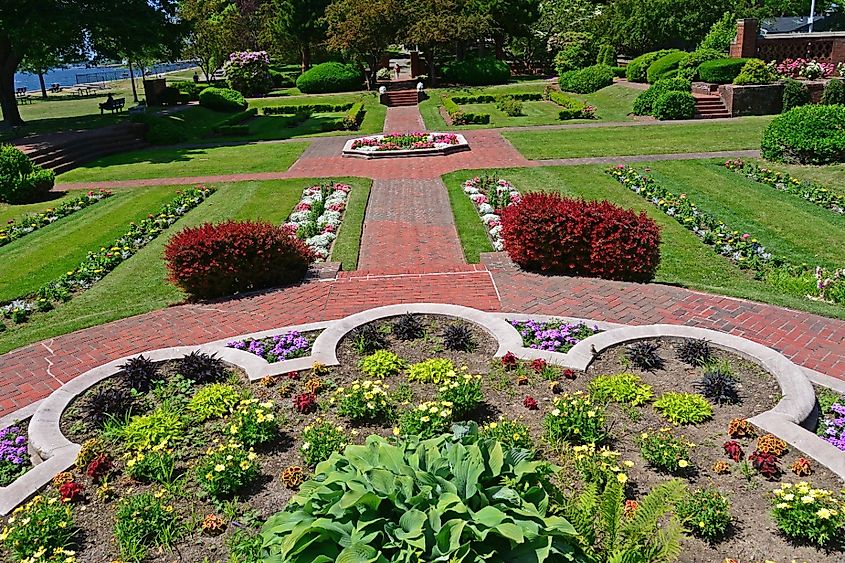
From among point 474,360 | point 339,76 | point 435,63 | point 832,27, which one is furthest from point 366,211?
point 832,27

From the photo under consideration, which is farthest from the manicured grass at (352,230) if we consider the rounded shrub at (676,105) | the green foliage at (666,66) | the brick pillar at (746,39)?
the green foliage at (666,66)

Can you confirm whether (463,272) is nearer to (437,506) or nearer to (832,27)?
(437,506)

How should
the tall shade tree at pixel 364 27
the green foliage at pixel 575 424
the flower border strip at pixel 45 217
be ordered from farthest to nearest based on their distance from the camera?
the tall shade tree at pixel 364 27
the flower border strip at pixel 45 217
the green foliage at pixel 575 424

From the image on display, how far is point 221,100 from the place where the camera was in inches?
1296

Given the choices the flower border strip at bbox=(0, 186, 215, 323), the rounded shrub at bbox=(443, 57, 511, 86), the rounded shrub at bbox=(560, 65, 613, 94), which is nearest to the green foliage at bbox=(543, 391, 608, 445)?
the flower border strip at bbox=(0, 186, 215, 323)

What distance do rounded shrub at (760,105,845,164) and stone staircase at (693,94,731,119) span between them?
7721mm

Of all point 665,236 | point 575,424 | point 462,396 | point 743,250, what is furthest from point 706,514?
point 665,236

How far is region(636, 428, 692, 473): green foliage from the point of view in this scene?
4582 mm

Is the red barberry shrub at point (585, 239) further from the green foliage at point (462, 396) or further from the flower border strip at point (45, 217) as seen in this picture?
the flower border strip at point (45, 217)

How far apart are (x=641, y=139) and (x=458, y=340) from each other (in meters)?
16.4

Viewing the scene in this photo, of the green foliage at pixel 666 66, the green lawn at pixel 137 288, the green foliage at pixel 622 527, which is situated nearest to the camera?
the green foliage at pixel 622 527

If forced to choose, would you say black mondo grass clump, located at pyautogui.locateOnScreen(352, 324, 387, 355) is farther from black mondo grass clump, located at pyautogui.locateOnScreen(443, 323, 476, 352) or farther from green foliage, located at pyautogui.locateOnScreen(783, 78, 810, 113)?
green foliage, located at pyautogui.locateOnScreen(783, 78, 810, 113)

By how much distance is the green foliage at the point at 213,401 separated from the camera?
5.55m

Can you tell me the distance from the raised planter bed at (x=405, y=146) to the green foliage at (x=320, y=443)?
49.8 ft
